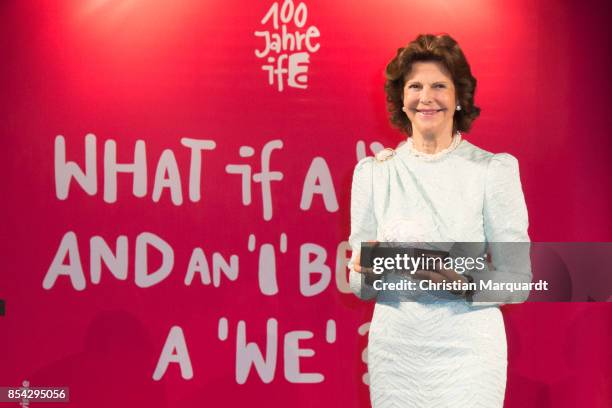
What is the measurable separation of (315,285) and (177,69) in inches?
43.0

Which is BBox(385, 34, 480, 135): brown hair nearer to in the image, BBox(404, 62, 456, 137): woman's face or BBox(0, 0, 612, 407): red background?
BBox(404, 62, 456, 137): woman's face

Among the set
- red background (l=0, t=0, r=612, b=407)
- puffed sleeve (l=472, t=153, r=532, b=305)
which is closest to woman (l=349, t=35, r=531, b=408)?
puffed sleeve (l=472, t=153, r=532, b=305)

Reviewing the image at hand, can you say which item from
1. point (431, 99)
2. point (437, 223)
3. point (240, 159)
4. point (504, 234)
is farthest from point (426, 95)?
point (240, 159)

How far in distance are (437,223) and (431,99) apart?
1.57 ft

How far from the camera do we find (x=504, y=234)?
2.75 m

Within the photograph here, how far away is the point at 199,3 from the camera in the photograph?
3.27 metres

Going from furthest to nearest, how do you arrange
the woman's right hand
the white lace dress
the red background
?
the red background
the woman's right hand
the white lace dress

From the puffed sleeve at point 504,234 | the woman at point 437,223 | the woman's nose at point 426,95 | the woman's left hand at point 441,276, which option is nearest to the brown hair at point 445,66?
the woman at point 437,223

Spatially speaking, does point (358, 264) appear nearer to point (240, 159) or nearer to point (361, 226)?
point (361, 226)

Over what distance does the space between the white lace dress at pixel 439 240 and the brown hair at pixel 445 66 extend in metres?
0.13

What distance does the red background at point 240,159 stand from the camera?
10.5 feet

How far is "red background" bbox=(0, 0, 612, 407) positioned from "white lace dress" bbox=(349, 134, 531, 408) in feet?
1.05

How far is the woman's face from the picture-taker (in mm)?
2926

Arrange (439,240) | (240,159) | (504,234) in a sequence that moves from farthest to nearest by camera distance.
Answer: (240,159), (439,240), (504,234)
